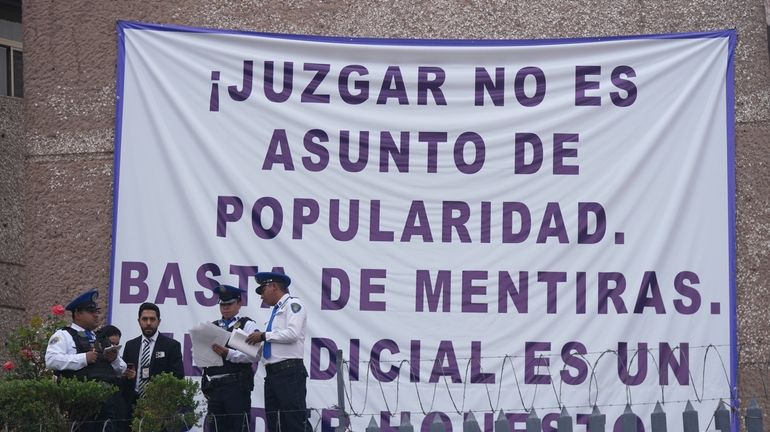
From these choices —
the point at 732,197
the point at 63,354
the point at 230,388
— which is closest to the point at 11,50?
the point at 63,354

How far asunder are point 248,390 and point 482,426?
177 centimetres

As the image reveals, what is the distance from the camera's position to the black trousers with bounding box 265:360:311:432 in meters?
8.42

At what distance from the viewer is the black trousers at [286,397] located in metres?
8.42

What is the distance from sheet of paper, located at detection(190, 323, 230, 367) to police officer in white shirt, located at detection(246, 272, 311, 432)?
291mm

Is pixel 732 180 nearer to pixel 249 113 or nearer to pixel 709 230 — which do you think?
pixel 709 230

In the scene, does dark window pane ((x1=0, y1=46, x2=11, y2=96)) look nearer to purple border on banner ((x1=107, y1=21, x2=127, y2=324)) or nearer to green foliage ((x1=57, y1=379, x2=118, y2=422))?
purple border on banner ((x1=107, y1=21, x2=127, y2=324))

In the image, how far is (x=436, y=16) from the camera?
9953 millimetres

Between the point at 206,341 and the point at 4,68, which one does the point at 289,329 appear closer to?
the point at 206,341

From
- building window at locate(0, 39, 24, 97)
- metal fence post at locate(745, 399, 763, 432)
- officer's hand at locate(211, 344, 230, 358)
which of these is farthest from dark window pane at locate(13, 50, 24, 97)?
metal fence post at locate(745, 399, 763, 432)

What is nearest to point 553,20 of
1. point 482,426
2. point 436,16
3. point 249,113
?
point 436,16

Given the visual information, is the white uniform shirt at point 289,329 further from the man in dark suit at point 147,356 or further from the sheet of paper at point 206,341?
the man in dark suit at point 147,356

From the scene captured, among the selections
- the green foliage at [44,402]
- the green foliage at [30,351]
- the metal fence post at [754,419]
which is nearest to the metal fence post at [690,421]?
the metal fence post at [754,419]

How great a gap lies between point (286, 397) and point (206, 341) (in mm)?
646

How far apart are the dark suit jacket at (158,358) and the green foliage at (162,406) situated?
3.64 feet
